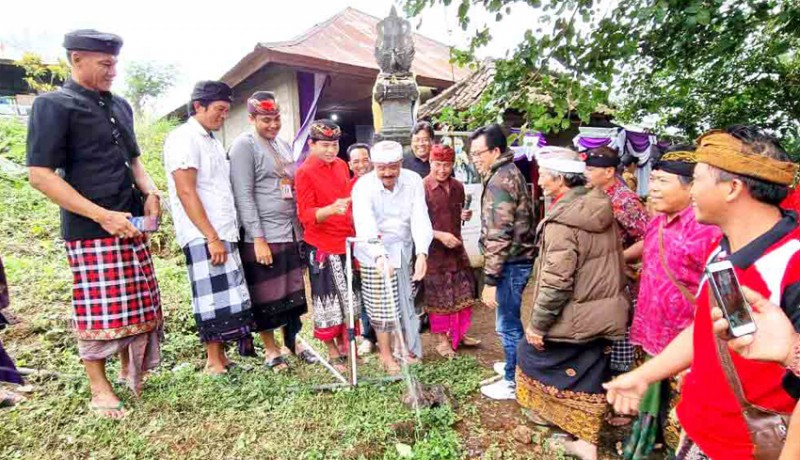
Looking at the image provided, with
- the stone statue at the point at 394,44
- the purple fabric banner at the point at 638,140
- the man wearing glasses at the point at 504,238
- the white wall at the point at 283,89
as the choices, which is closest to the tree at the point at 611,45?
the man wearing glasses at the point at 504,238

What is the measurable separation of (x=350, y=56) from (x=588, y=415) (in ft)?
25.5

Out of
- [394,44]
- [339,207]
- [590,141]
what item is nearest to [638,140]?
[590,141]

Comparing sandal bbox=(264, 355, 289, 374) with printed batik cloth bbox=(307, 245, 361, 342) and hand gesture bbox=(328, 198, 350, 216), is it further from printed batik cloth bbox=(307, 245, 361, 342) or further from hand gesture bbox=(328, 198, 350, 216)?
hand gesture bbox=(328, 198, 350, 216)

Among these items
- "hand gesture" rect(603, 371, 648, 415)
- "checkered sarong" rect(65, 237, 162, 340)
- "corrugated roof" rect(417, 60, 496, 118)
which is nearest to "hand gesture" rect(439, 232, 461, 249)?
"checkered sarong" rect(65, 237, 162, 340)

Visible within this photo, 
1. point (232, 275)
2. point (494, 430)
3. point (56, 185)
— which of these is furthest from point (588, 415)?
point (56, 185)

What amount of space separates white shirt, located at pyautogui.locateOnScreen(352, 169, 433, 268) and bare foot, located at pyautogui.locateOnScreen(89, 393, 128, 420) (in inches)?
71.0

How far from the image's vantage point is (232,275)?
319 centimetres

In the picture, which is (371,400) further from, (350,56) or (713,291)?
(350,56)

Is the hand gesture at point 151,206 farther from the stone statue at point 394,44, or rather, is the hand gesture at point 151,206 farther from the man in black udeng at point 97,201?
the stone statue at point 394,44

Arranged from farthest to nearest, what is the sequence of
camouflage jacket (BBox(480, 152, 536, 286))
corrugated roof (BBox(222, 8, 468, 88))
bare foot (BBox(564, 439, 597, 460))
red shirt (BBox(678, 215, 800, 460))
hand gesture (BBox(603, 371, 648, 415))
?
corrugated roof (BBox(222, 8, 468, 88))
camouflage jacket (BBox(480, 152, 536, 286))
bare foot (BBox(564, 439, 597, 460))
hand gesture (BBox(603, 371, 648, 415))
red shirt (BBox(678, 215, 800, 460))

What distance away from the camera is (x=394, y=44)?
578 cm

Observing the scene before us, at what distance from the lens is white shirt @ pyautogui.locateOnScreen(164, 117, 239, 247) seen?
9.92 feet

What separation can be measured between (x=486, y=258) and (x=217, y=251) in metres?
1.85

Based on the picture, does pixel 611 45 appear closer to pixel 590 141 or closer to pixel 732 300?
pixel 732 300
